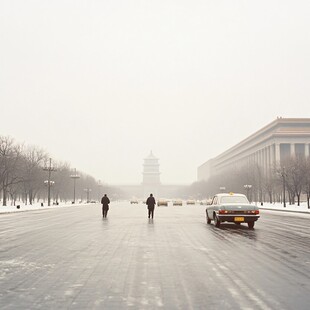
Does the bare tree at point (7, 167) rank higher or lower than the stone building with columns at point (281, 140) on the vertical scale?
lower

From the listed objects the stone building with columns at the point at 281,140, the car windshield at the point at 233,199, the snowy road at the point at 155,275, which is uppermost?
the stone building with columns at the point at 281,140

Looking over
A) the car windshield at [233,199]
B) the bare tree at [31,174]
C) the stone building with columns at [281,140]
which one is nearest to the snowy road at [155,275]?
the car windshield at [233,199]

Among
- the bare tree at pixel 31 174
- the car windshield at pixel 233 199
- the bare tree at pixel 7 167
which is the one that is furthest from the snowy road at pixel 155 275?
the bare tree at pixel 31 174

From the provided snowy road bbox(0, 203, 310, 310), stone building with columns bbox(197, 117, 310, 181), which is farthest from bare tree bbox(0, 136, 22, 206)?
stone building with columns bbox(197, 117, 310, 181)

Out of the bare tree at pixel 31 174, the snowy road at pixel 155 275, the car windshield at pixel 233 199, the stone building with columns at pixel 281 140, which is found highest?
the stone building with columns at pixel 281 140

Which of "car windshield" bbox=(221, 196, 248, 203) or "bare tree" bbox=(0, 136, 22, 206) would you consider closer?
"car windshield" bbox=(221, 196, 248, 203)

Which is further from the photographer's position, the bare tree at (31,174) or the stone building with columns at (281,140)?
the stone building with columns at (281,140)

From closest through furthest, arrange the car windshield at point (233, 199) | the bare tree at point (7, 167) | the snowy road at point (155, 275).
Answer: the snowy road at point (155, 275)
the car windshield at point (233, 199)
the bare tree at point (7, 167)

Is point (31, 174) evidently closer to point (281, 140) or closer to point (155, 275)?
point (155, 275)

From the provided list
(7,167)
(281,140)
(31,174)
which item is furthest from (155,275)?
(281,140)

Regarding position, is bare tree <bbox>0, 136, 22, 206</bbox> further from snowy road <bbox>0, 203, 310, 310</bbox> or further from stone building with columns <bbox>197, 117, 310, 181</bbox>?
stone building with columns <bbox>197, 117, 310, 181</bbox>

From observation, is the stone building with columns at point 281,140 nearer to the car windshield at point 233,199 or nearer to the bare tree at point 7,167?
the bare tree at point 7,167

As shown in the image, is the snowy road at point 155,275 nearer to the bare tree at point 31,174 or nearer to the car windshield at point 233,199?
the car windshield at point 233,199

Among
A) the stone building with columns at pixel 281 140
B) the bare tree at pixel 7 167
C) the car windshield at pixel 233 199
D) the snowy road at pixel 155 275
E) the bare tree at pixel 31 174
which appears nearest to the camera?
the snowy road at pixel 155 275
